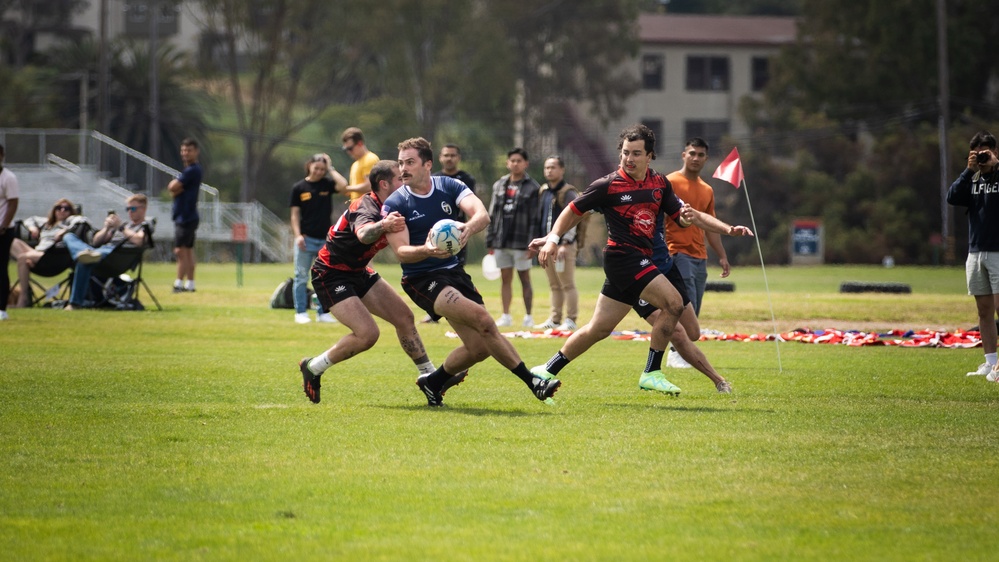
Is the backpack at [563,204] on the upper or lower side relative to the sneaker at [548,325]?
upper

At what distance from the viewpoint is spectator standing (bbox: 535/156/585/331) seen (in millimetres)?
17922

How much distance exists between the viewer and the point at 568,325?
1789cm

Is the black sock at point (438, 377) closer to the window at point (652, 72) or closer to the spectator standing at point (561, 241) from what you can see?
the spectator standing at point (561, 241)

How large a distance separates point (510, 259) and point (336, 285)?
8682mm

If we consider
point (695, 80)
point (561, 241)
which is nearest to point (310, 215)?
point (561, 241)

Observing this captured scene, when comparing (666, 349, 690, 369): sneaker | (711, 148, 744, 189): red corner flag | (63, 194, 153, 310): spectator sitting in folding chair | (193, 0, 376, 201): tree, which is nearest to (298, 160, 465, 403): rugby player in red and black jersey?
(666, 349, 690, 369): sneaker

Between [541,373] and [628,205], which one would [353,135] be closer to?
[628,205]

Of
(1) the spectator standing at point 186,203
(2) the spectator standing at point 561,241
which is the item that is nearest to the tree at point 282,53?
(1) the spectator standing at point 186,203

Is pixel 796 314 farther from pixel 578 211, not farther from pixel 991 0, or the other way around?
pixel 991 0

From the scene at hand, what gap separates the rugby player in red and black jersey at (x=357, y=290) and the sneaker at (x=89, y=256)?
10426 millimetres

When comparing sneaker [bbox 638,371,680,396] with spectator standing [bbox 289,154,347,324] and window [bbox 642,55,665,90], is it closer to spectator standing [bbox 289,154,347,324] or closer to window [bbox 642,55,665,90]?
spectator standing [bbox 289,154,347,324]

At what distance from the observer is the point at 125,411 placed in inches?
378

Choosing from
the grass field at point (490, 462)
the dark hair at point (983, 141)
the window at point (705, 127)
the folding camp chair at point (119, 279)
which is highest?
the window at point (705, 127)

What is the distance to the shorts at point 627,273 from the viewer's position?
10.2 metres
